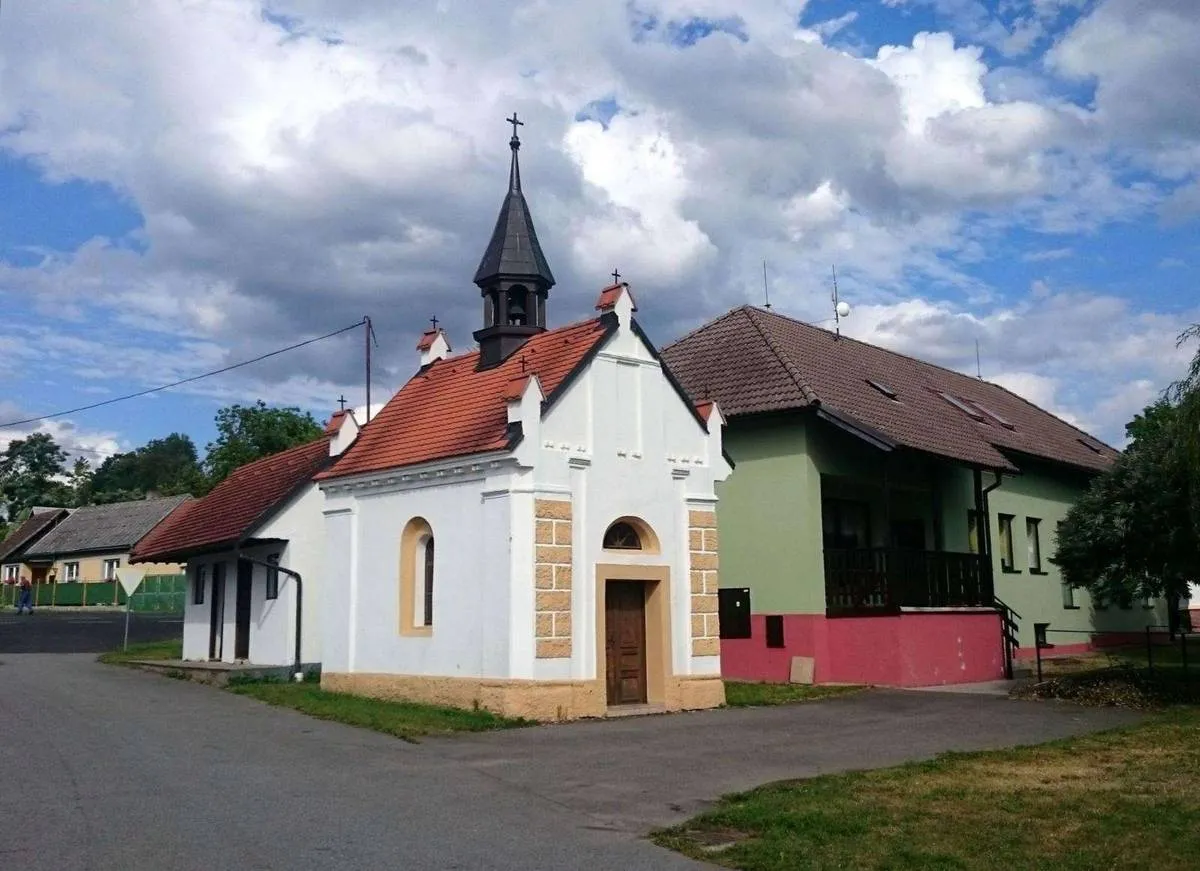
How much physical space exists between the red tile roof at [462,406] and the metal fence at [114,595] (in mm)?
36056

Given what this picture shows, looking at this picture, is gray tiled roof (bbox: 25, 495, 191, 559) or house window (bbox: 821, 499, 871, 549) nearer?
house window (bbox: 821, 499, 871, 549)

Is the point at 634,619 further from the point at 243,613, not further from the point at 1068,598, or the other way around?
the point at 1068,598

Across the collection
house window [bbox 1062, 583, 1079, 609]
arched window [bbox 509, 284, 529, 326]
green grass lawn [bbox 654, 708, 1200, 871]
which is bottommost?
green grass lawn [bbox 654, 708, 1200, 871]

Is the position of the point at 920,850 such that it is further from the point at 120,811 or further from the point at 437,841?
the point at 120,811

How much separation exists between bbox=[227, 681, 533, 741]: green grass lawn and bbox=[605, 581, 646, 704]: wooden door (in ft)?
7.57

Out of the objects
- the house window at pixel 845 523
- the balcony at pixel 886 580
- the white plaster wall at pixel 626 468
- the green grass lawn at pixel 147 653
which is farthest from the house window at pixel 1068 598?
the green grass lawn at pixel 147 653

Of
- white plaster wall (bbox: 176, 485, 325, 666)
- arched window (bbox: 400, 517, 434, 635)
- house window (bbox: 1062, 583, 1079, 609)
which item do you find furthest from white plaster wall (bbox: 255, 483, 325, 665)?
house window (bbox: 1062, 583, 1079, 609)

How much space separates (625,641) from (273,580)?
30.6 ft

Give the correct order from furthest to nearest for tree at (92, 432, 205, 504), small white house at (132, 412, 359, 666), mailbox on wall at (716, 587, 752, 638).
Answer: tree at (92, 432, 205, 504) → small white house at (132, 412, 359, 666) → mailbox on wall at (716, 587, 752, 638)

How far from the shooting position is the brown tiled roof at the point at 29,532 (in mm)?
73125

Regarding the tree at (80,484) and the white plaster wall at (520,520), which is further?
the tree at (80,484)

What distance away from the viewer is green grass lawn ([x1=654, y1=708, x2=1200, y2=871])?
786 cm

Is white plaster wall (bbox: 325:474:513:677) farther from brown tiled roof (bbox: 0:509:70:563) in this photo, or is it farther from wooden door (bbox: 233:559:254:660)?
brown tiled roof (bbox: 0:509:70:563)

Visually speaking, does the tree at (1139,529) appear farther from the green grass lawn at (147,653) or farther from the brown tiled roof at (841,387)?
the green grass lawn at (147,653)
